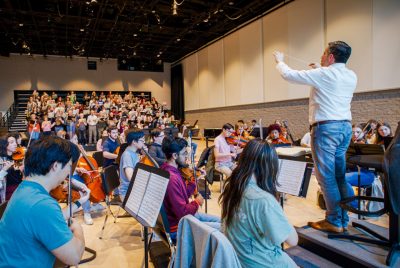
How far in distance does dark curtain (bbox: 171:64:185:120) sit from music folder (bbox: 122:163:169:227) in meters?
17.6

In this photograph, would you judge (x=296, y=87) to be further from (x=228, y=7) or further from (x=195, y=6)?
(x=195, y=6)

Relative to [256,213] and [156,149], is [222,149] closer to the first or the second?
[156,149]

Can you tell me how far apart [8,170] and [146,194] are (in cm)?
250

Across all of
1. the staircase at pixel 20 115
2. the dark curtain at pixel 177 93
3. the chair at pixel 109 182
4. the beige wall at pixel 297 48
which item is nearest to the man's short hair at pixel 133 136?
the chair at pixel 109 182

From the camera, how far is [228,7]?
425 inches

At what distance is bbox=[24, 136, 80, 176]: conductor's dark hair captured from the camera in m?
1.41

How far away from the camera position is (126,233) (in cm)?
364

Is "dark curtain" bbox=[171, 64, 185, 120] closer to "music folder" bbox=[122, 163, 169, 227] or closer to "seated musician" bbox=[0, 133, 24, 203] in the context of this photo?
"seated musician" bbox=[0, 133, 24, 203]

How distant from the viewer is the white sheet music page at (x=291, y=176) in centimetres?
255

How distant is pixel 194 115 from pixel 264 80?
750cm

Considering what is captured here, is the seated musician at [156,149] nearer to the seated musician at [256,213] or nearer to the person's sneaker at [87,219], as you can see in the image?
the person's sneaker at [87,219]

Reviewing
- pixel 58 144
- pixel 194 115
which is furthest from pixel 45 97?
pixel 58 144

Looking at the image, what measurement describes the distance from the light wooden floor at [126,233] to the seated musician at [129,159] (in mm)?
526

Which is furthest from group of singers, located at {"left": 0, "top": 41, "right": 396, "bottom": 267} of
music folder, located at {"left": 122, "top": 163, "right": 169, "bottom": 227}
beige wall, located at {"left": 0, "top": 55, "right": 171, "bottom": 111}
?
beige wall, located at {"left": 0, "top": 55, "right": 171, "bottom": 111}
